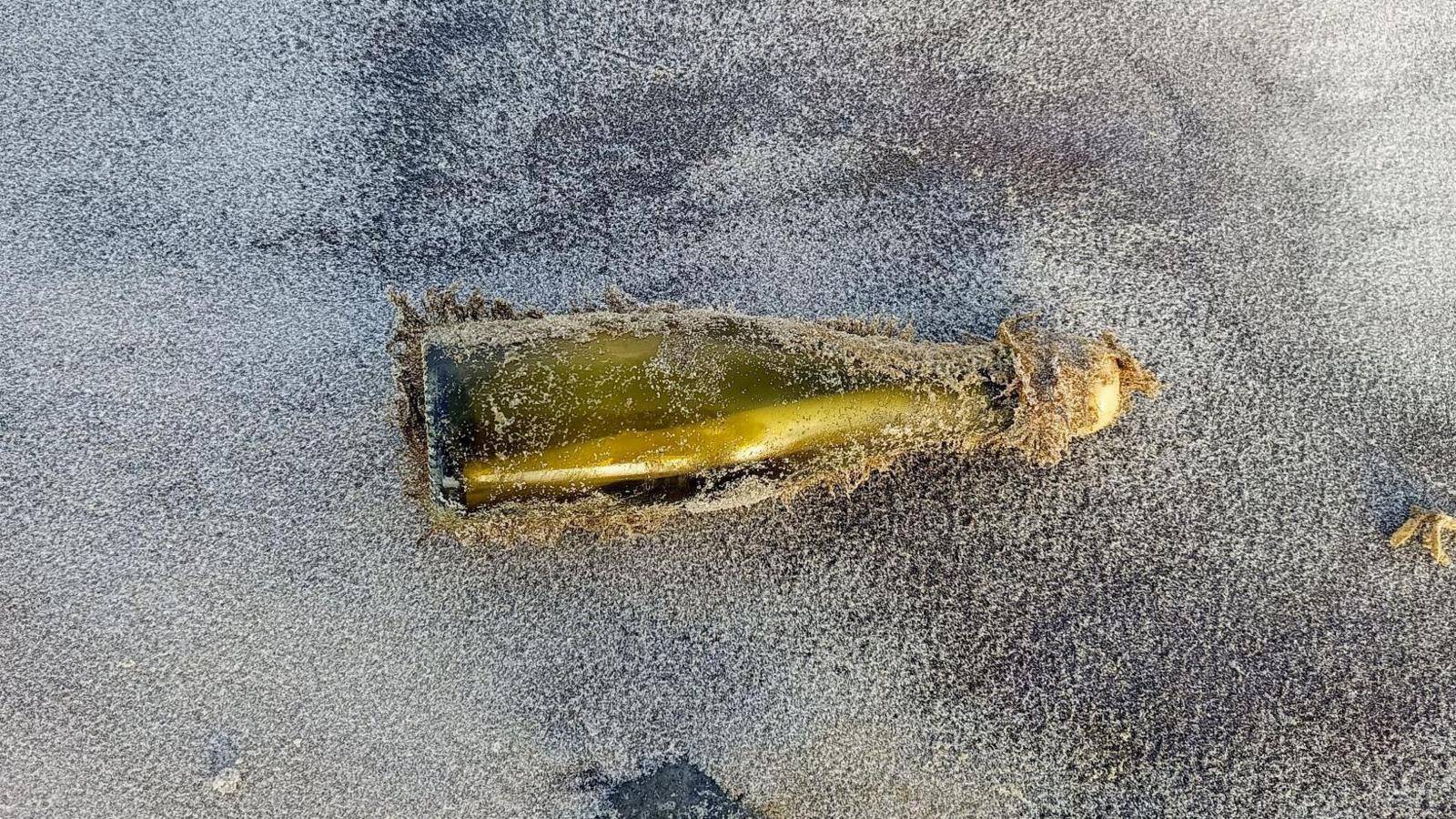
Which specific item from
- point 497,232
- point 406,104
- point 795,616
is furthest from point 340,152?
point 795,616

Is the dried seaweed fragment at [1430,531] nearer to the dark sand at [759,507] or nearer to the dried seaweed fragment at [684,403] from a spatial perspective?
the dark sand at [759,507]

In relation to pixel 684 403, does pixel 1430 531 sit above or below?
below

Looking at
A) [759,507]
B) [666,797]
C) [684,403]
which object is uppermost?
[684,403]

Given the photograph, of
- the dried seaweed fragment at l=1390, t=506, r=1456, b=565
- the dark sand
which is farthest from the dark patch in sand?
the dried seaweed fragment at l=1390, t=506, r=1456, b=565

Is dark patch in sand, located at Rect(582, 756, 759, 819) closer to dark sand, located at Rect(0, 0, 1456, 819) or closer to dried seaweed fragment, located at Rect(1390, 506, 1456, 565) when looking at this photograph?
dark sand, located at Rect(0, 0, 1456, 819)

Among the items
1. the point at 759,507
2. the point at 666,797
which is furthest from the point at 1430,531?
the point at 666,797

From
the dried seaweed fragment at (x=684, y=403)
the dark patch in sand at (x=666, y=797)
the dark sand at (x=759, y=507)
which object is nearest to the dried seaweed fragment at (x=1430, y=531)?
the dark sand at (x=759, y=507)

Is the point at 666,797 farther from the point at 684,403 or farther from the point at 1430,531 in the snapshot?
the point at 1430,531
